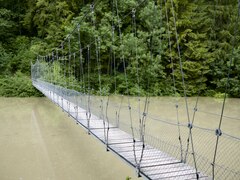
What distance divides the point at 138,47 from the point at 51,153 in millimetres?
5903

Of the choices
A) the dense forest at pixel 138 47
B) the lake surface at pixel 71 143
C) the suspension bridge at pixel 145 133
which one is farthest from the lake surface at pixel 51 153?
the dense forest at pixel 138 47

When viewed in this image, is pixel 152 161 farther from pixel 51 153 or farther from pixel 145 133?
pixel 145 133

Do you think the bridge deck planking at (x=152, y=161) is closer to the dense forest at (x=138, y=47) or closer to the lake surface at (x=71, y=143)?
the lake surface at (x=71, y=143)

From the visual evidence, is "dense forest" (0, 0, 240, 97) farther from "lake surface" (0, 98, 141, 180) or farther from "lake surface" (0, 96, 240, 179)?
"lake surface" (0, 98, 141, 180)

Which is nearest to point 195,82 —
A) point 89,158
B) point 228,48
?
point 228,48

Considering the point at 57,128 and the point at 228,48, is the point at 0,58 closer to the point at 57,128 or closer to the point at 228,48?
the point at 57,128

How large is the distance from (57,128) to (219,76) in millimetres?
6181

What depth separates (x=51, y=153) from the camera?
4348mm

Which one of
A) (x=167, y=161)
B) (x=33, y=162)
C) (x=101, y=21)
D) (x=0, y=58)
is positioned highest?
(x=101, y=21)

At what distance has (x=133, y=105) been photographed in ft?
28.8

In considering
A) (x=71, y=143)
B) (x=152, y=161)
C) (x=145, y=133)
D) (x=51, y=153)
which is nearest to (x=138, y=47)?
(x=145, y=133)

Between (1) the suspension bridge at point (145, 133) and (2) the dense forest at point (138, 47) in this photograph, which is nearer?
(1) the suspension bridge at point (145, 133)

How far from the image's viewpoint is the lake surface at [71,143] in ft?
11.8

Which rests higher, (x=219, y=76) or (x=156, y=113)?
(x=219, y=76)
